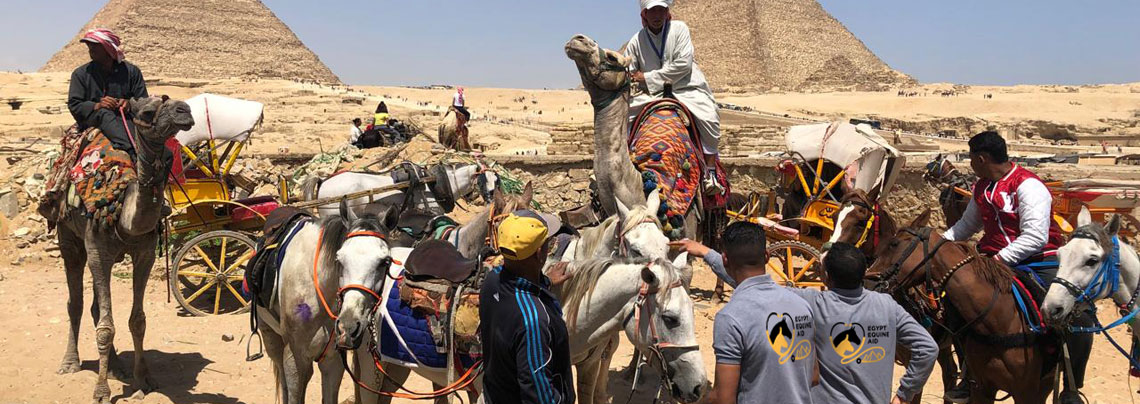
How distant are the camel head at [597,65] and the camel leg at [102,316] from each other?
4166mm

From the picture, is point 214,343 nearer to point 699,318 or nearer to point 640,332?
point 699,318

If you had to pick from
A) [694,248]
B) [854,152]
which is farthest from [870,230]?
[854,152]

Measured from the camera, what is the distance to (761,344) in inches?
121

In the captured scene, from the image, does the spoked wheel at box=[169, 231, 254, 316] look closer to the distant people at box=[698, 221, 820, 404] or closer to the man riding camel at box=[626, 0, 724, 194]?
the man riding camel at box=[626, 0, 724, 194]

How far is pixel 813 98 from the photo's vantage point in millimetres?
66188

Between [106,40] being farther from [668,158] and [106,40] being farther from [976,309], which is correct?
[976,309]

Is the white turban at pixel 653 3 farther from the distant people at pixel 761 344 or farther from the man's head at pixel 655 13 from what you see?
the distant people at pixel 761 344

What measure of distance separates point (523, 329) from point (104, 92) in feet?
19.1

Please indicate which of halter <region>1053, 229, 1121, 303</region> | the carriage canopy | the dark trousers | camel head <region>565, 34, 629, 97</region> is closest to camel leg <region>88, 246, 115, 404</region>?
the dark trousers

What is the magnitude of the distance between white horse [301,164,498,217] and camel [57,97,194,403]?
Answer: 1565 mm

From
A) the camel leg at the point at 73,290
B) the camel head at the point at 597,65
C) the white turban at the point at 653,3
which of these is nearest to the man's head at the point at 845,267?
the camel head at the point at 597,65

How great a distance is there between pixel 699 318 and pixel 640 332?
226 inches

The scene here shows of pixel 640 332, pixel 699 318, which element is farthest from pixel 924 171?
pixel 640 332

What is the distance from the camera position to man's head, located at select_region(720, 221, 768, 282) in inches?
127
